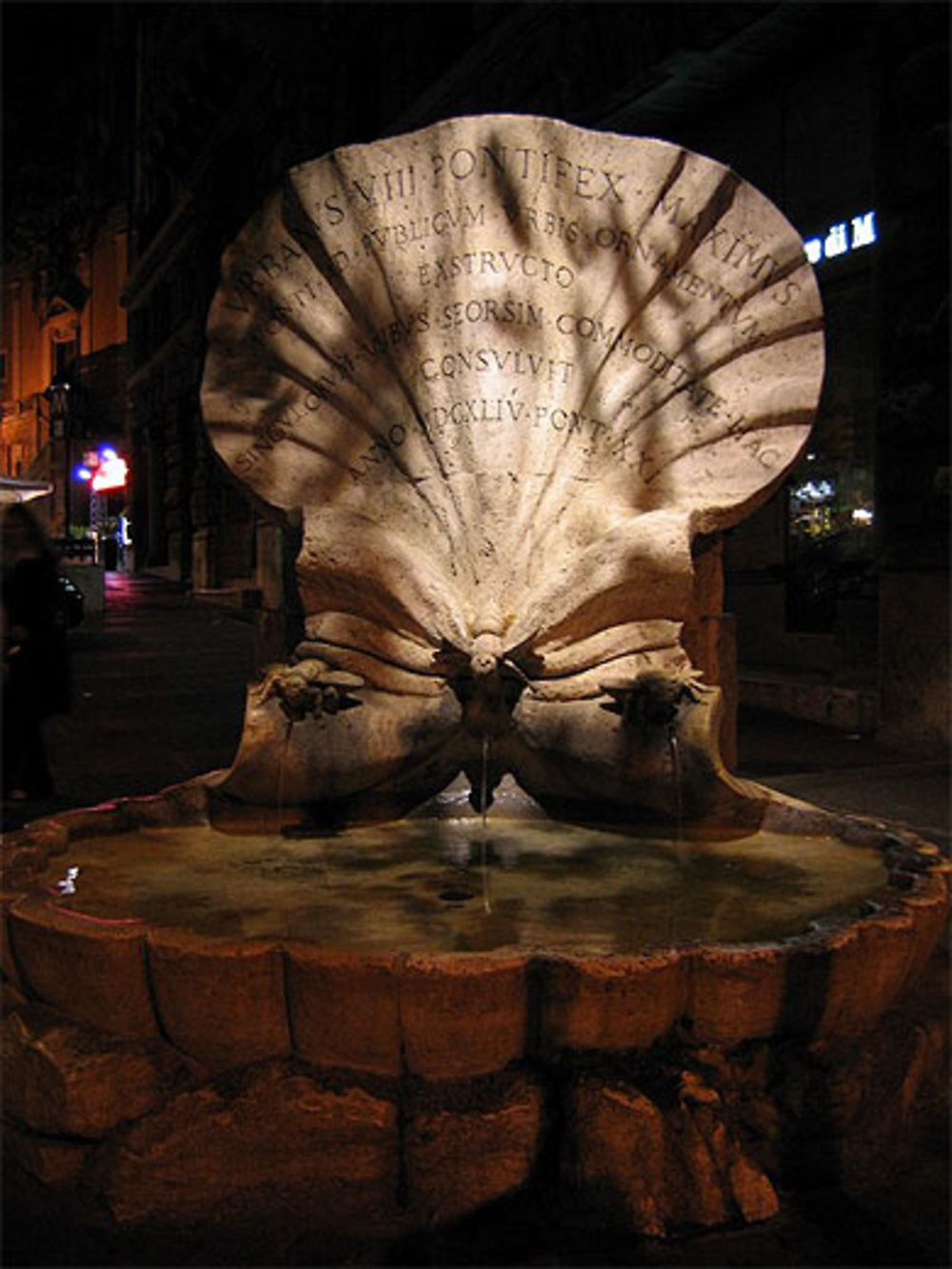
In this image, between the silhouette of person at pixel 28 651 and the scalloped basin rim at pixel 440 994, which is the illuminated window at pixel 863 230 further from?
the scalloped basin rim at pixel 440 994

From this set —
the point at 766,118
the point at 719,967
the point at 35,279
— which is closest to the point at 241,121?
the point at 766,118

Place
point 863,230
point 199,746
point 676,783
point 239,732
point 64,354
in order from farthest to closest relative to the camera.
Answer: point 64,354, point 863,230, point 239,732, point 199,746, point 676,783

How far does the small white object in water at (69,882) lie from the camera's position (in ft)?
9.26

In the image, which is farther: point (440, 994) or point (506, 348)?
point (506, 348)

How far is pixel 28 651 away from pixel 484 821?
94.9 inches

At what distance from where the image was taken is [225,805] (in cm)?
346

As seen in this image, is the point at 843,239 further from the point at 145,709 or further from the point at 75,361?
the point at 75,361

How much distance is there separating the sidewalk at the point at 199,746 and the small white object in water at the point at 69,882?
2008mm

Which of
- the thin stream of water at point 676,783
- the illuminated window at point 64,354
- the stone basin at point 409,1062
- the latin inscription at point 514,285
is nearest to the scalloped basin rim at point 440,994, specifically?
the stone basin at point 409,1062

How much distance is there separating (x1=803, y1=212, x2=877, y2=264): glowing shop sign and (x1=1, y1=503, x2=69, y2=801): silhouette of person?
19.6ft

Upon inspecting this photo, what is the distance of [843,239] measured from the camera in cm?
902

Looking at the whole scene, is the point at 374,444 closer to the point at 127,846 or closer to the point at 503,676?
the point at 503,676

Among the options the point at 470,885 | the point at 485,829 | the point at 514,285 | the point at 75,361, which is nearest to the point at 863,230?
the point at 514,285

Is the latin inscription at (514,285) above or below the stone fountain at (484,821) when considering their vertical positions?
above
